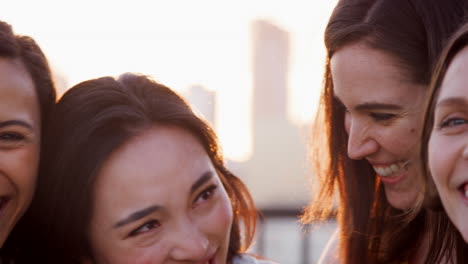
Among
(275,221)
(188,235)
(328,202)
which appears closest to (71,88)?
(188,235)

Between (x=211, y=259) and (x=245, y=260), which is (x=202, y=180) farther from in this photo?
(x=245, y=260)

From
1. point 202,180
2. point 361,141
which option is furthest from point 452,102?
point 202,180

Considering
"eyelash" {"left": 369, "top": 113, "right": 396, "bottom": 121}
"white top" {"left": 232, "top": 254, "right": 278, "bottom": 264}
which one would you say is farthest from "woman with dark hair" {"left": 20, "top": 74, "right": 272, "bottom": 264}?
"eyelash" {"left": 369, "top": 113, "right": 396, "bottom": 121}

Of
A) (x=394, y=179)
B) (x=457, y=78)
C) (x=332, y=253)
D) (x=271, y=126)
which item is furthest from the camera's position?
(x=271, y=126)

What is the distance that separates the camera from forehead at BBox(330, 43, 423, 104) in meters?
2.25

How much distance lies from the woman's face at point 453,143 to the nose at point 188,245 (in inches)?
33.1

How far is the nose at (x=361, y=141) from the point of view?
2381 millimetres

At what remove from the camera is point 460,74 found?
1.75 meters

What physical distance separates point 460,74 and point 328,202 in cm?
122

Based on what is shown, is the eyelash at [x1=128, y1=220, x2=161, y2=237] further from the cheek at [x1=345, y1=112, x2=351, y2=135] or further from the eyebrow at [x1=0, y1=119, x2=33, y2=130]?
the cheek at [x1=345, y1=112, x2=351, y2=135]

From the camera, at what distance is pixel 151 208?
2225 mm

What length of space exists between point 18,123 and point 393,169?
1.32 metres

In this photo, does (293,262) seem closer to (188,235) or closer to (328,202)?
(328,202)

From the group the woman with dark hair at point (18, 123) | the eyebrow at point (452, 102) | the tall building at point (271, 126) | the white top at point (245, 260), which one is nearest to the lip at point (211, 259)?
the white top at point (245, 260)
